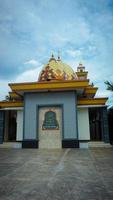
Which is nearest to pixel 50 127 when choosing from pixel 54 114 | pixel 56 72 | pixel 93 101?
pixel 54 114

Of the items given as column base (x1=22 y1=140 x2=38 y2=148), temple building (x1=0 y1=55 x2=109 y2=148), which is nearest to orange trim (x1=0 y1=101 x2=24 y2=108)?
temple building (x1=0 y1=55 x2=109 y2=148)

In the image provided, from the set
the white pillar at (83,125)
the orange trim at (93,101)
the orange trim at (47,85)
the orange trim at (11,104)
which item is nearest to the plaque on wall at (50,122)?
the orange trim at (47,85)

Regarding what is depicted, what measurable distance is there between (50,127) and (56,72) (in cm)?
574

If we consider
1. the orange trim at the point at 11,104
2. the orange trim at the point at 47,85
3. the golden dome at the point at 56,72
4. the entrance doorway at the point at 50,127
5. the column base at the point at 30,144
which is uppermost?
the golden dome at the point at 56,72

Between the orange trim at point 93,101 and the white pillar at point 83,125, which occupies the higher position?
the orange trim at point 93,101

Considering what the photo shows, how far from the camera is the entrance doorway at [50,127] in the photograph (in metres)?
13.2

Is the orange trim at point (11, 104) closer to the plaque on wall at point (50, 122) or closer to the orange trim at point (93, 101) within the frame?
the plaque on wall at point (50, 122)

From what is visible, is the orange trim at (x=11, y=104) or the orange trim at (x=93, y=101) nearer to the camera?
the orange trim at (x=93, y=101)

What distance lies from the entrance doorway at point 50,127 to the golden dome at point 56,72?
3918mm

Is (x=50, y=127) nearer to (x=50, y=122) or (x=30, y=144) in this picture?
(x=50, y=122)

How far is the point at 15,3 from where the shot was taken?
7945 millimetres

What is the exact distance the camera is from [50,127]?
13.3 m

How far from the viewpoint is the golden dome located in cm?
1685

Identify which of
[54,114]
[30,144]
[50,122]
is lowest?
[30,144]
